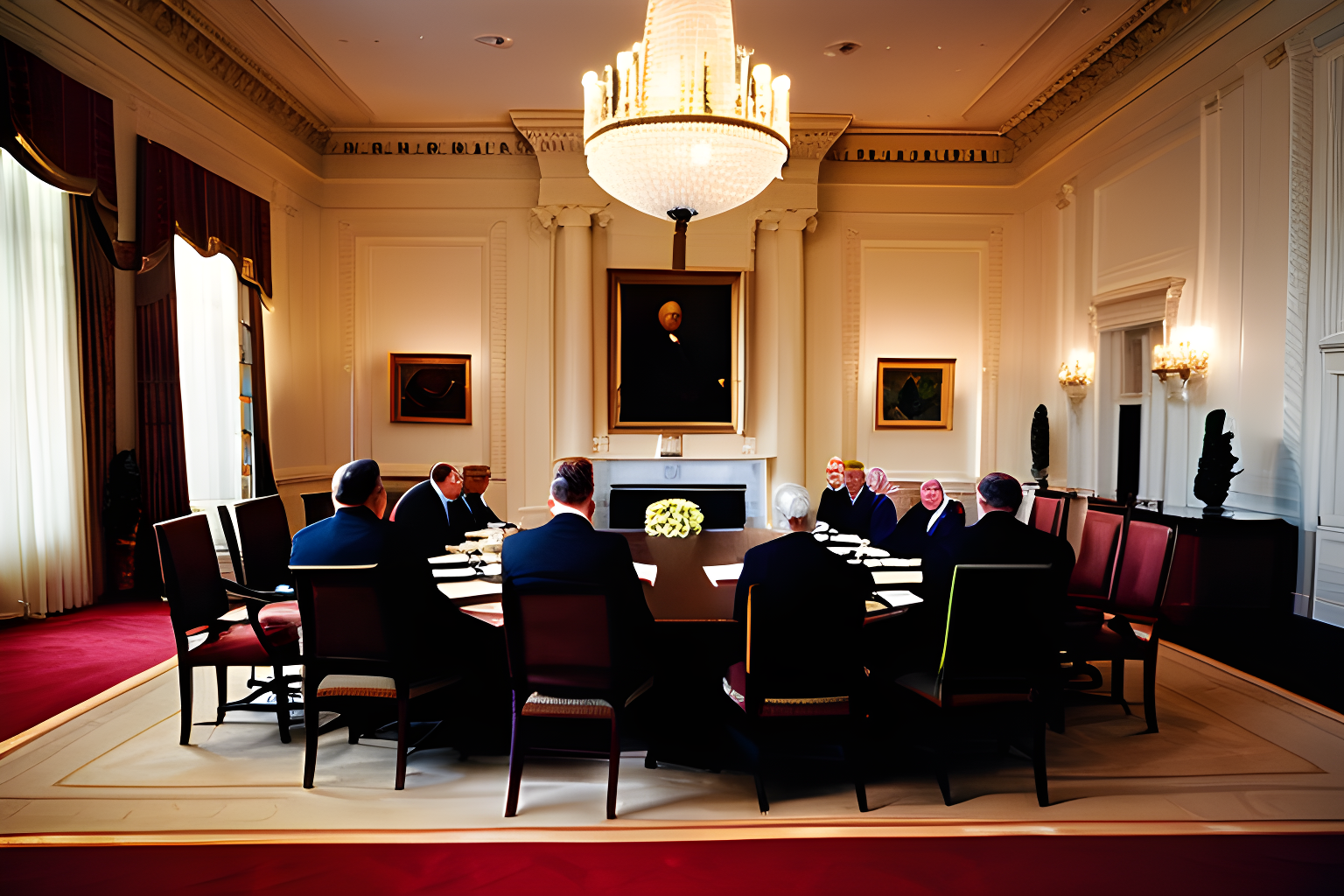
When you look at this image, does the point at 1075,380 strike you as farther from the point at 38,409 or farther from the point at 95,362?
the point at 38,409

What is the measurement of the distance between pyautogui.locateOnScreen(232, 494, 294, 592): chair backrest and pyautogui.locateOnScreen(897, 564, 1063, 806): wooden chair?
3757 mm

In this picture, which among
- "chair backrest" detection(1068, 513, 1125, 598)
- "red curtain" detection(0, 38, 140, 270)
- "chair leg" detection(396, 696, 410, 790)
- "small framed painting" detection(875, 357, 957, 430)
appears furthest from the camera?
"small framed painting" detection(875, 357, 957, 430)

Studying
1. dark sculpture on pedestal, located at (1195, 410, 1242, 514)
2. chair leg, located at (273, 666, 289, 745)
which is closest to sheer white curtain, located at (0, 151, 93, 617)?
chair leg, located at (273, 666, 289, 745)

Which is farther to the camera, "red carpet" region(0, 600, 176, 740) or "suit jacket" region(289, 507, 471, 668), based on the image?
"red carpet" region(0, 600, 176, 740)

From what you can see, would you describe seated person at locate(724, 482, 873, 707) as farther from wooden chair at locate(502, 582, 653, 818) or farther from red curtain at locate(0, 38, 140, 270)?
red curtain at locate(0, 38, 140, 270)

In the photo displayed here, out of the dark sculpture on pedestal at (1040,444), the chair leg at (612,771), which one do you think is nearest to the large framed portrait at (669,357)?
the dark sculpture on pedestal at (1040,444)

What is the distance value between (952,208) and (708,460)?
176 inches

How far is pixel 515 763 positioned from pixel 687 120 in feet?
Result: 10.2

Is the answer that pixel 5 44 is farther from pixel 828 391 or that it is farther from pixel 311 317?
pixel 828 391

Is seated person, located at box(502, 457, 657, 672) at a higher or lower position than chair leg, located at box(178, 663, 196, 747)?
higher

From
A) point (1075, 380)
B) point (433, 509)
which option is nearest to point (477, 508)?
point (433, 509)

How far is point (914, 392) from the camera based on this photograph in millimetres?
9852

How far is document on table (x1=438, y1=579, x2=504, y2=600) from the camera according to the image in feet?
11.9

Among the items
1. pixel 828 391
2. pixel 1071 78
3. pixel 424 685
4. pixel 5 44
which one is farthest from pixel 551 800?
pixel 1071 78
